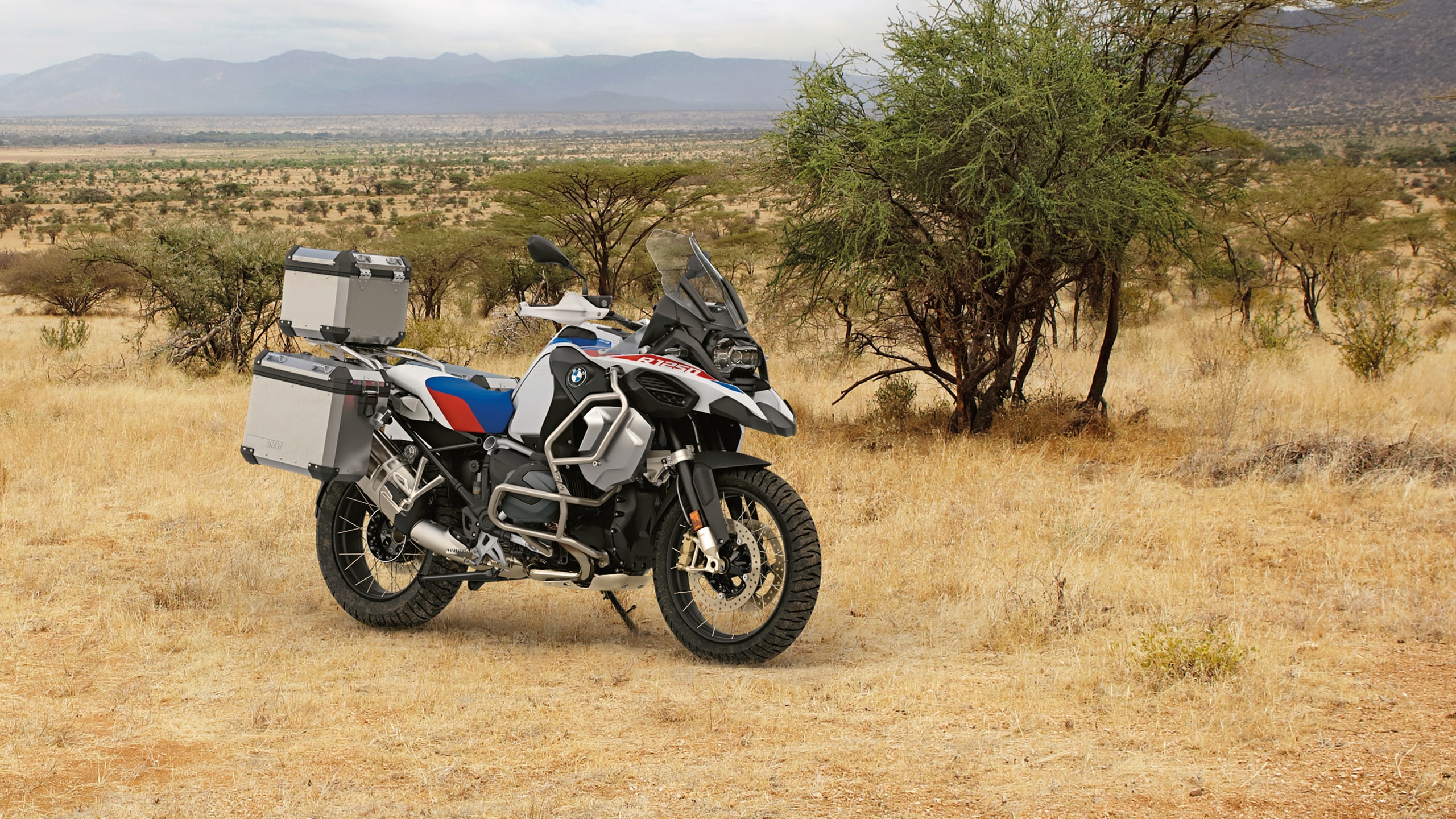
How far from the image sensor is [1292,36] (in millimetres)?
11508

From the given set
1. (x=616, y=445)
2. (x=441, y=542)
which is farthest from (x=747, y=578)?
(x=441, y=542)

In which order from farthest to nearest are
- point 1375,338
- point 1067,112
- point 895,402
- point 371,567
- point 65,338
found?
1. point 65,338
2. point 1375,338
3. point 895,402
4. point 1067,112
5. point 371,567

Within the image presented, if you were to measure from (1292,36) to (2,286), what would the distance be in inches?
1096

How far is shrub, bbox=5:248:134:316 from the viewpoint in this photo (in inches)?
902

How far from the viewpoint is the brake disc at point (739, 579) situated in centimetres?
493

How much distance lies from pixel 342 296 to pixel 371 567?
1542mm

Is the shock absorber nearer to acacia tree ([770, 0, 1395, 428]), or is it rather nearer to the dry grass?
the dry grass

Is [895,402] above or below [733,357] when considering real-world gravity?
below

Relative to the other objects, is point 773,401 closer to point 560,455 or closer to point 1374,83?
point 560,455

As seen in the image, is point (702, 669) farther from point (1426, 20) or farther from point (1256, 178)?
point (1426, 20)

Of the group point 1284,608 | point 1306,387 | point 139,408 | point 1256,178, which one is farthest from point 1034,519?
point 1256,178

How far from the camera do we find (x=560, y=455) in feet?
17.3

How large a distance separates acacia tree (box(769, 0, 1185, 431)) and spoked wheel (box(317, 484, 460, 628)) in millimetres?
5851

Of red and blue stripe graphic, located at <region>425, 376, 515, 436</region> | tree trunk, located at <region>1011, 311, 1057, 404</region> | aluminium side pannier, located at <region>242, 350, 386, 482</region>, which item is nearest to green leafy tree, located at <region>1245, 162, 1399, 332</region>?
tree trunk, located at <region>1011, 311, 1057, 404</region>
